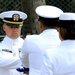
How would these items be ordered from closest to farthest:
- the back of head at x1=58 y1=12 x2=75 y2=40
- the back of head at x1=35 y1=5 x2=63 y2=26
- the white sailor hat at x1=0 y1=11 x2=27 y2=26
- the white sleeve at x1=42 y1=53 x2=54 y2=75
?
the white sleeve at x1=42 y1=53 x2=54 y2=75, the back of head at x1=58 y1=12 x2=75 y2=40, the back of head at x1=35 y1=5 x2=63 y2=26, the white sailor hat at x1=0 y1=11 x2=27 y2=26

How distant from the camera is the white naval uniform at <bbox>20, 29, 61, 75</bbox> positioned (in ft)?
16.8

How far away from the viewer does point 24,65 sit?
18.1 feet

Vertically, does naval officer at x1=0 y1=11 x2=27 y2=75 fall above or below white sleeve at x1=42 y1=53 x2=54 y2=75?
below

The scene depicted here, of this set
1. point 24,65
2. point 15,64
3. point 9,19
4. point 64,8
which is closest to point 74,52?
point 24,65

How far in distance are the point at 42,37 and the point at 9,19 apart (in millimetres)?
1240

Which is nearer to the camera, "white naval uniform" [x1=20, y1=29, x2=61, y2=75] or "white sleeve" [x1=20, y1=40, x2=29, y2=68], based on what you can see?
"white naval uniform" [x1=20, y1=29, x2=61, y2=75]

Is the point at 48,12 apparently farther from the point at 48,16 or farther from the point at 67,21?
the point at 67,21

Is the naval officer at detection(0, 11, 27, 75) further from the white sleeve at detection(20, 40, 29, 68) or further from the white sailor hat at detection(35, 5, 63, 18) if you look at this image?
the white sailor hat at detection(35, 5, 63, 18)

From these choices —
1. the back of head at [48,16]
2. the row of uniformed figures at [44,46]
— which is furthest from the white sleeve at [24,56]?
the back of head at [48,16]

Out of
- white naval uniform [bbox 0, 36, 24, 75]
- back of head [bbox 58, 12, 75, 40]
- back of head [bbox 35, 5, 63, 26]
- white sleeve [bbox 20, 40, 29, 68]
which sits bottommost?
white naval uniform [bbox 0, 36, 24, 75]

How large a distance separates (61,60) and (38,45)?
2.37 feet

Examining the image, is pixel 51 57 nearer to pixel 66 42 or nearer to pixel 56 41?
pixel 66 42

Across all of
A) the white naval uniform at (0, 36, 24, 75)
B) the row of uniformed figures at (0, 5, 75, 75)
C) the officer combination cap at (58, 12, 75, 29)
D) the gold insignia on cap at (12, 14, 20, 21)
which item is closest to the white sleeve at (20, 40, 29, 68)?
the row of uniformed figures at (0, 5, 75, 75)

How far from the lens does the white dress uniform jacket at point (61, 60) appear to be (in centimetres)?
438
